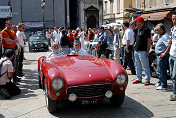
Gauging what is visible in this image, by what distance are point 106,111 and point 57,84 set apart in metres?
1.18

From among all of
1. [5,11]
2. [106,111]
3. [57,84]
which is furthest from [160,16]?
[57,84]

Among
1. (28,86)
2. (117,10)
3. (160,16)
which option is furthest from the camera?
(117,10)

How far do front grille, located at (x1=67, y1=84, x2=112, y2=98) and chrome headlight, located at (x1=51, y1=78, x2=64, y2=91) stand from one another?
0.54 feet

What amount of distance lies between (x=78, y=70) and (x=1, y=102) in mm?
2224

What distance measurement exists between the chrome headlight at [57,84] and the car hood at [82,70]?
4.0 inches

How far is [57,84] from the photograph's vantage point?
4.05m

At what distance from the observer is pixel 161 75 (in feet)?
19.5

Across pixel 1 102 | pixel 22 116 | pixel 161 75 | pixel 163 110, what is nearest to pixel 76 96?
A: pixel 22 116

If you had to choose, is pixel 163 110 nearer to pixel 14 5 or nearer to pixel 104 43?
pixel 104 43

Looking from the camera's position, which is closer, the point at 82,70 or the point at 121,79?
the point at 121,79

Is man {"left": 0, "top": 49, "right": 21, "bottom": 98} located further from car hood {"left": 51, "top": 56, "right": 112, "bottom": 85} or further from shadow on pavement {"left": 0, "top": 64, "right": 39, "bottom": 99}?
car hood {"left": 51, "top": 56, "right": 112, "bottom": 85}

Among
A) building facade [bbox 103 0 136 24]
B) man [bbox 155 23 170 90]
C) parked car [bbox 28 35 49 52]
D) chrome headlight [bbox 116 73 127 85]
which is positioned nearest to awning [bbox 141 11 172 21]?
building facade [bbox 103 0 136 24]

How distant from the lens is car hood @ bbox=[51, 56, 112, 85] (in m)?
4.10

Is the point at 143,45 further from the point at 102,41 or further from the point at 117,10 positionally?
the point at 117,10
